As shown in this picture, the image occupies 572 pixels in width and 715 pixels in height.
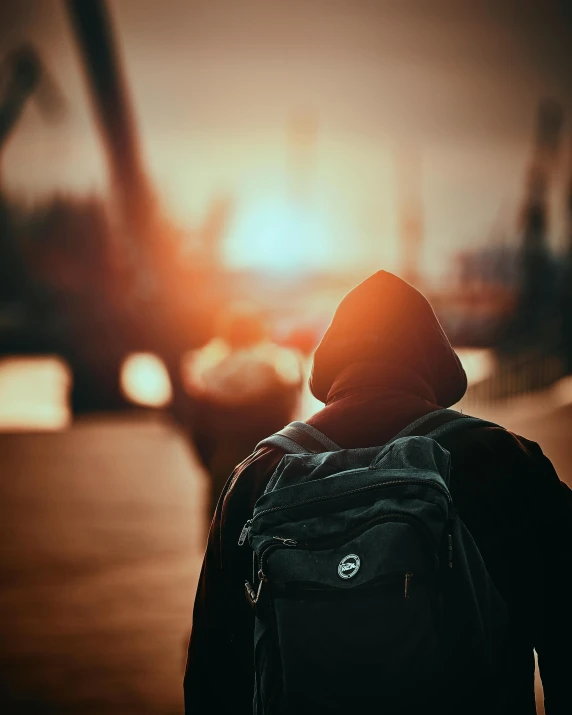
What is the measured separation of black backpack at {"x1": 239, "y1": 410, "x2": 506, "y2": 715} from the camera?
5.48 feet

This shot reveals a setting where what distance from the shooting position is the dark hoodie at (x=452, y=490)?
6.15 feet

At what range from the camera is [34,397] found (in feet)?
71.6

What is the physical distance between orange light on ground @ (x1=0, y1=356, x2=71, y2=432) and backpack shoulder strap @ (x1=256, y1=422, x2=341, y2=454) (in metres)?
14.0

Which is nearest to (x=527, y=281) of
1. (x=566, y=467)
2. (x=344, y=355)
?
(x=566, y=467)

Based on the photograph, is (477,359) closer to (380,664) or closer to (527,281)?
(527,281)

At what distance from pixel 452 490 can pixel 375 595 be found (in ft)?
0.96

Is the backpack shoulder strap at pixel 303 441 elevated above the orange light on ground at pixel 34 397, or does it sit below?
above

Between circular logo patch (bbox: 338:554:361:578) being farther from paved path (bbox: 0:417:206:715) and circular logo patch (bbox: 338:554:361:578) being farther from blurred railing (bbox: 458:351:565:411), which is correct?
blurred railing (bbox: 458:351:565:411)

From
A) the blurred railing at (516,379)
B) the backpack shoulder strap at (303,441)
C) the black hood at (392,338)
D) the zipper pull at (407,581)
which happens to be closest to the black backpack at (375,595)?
the zipper pull at (407,581)

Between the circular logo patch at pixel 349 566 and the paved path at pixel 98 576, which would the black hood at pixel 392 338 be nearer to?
the circular logo patch at pixel 349 566

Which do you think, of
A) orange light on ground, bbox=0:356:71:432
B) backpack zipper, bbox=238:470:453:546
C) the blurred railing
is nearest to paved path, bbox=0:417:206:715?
backpack zipper, bbox=238:470:453:546

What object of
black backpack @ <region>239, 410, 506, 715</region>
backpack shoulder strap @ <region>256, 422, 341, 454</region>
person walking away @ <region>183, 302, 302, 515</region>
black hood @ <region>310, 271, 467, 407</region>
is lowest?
person walking away @ <region>183, 302, 302, 515</region>

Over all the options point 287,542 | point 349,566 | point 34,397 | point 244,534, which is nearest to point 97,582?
point 244,534

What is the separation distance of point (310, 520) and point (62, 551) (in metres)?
5.89
